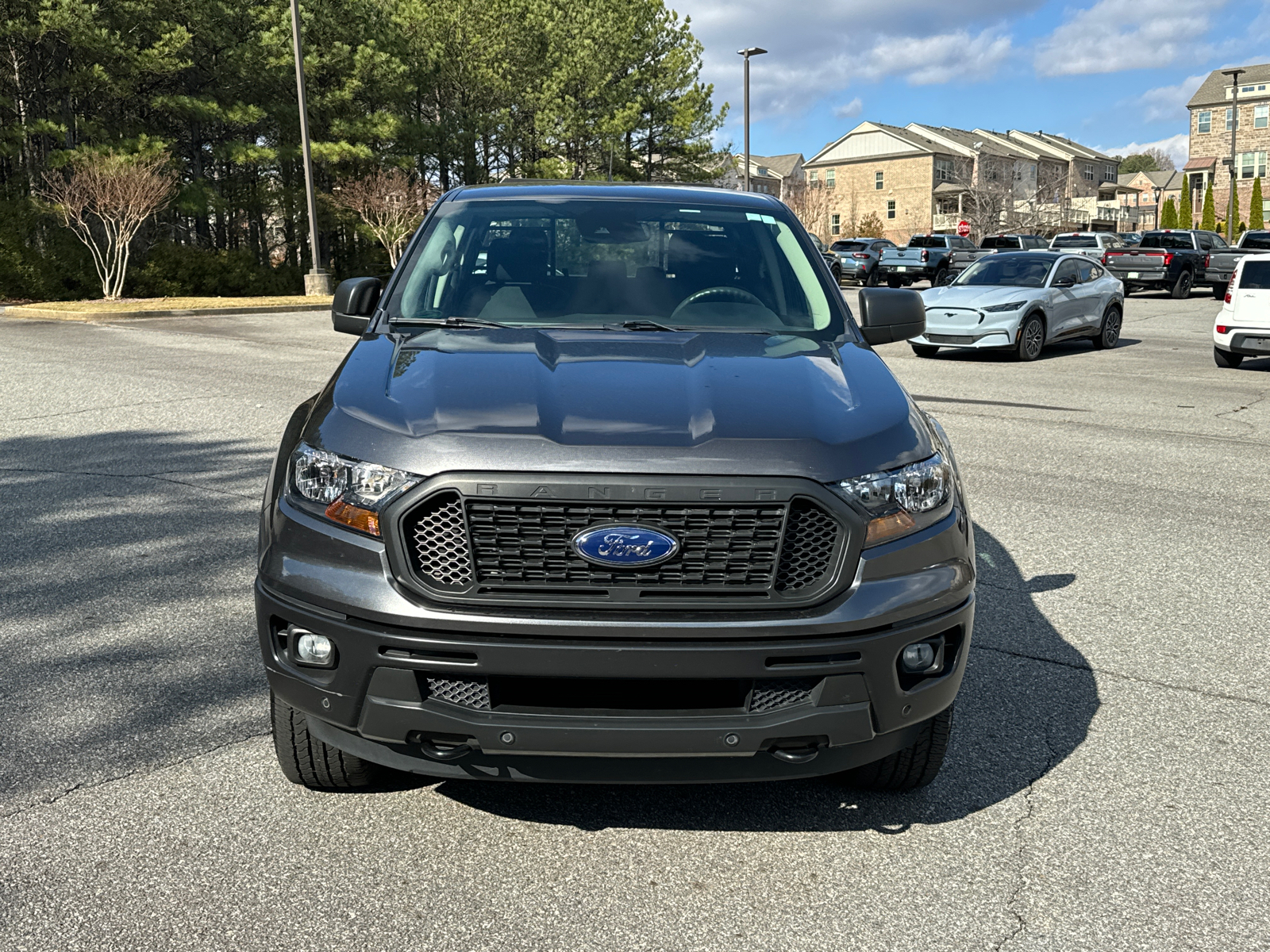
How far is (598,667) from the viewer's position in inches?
105

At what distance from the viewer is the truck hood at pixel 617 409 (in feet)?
9.18

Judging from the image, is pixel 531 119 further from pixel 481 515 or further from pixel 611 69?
pixel 481 515

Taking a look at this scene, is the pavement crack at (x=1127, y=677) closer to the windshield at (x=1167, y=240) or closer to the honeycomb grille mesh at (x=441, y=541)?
the honeycomb grille mesh at (x=441, y=541)

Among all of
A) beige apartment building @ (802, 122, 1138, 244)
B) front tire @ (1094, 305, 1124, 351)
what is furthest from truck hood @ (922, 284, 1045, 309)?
beige apartment building @ (802, 122, 1138, 244)

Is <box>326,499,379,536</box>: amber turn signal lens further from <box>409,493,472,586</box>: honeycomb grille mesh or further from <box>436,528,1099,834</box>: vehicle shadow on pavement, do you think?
<box>436,528,1099,834</box>: vehicle shadow on pavement

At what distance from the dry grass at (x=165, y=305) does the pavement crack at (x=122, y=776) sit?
2331 cm

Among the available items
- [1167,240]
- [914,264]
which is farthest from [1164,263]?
[914,264]

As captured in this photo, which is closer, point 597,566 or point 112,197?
point 597,566

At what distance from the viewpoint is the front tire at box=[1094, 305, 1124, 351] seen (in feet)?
62.4

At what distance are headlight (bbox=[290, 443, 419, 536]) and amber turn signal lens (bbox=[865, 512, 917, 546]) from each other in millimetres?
1111

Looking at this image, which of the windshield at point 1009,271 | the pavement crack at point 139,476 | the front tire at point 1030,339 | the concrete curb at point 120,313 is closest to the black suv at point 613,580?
the pavement crack at point 139,476

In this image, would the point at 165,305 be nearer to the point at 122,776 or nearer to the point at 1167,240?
the point at 122,776

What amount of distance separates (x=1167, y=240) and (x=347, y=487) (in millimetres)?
36085

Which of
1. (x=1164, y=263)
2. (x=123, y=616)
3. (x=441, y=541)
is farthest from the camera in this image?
(x=1164, y=263)
